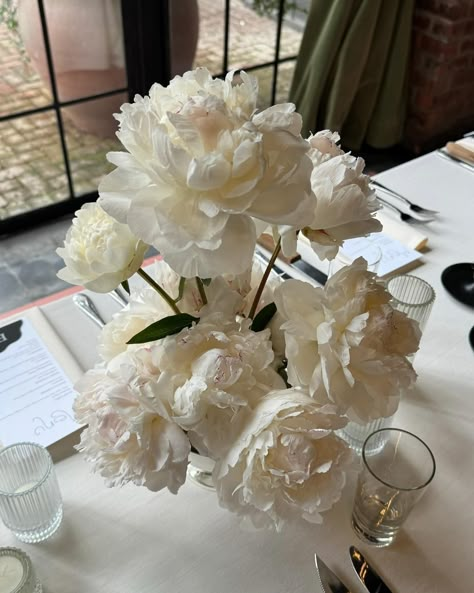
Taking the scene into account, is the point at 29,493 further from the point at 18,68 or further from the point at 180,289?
the point at 18,68

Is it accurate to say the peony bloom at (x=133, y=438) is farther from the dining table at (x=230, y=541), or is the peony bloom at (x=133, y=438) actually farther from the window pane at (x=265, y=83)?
the window pane at (x=265, y=83)

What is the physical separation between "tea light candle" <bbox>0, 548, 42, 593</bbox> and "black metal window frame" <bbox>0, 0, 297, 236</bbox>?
1.68 meters

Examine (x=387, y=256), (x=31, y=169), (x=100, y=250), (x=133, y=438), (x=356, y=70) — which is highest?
(x=100, y=250)

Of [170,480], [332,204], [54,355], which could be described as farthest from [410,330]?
[54,355]

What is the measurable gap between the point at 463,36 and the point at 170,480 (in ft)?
8.10

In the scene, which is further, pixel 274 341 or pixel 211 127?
pixel 274 341

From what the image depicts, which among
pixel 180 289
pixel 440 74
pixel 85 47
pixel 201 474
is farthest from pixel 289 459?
pixel 440 74

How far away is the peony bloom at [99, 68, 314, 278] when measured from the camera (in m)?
0.46

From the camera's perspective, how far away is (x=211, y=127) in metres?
0.47

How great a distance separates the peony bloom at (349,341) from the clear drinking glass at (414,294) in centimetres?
37

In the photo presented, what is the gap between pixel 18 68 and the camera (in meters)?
2.17

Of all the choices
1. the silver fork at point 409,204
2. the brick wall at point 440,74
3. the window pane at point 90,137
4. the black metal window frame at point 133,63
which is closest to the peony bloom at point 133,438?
the silver fork at point 409,204

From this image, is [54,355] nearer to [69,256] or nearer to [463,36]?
[69,256]

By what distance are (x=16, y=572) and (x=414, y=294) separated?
67 centimetres
